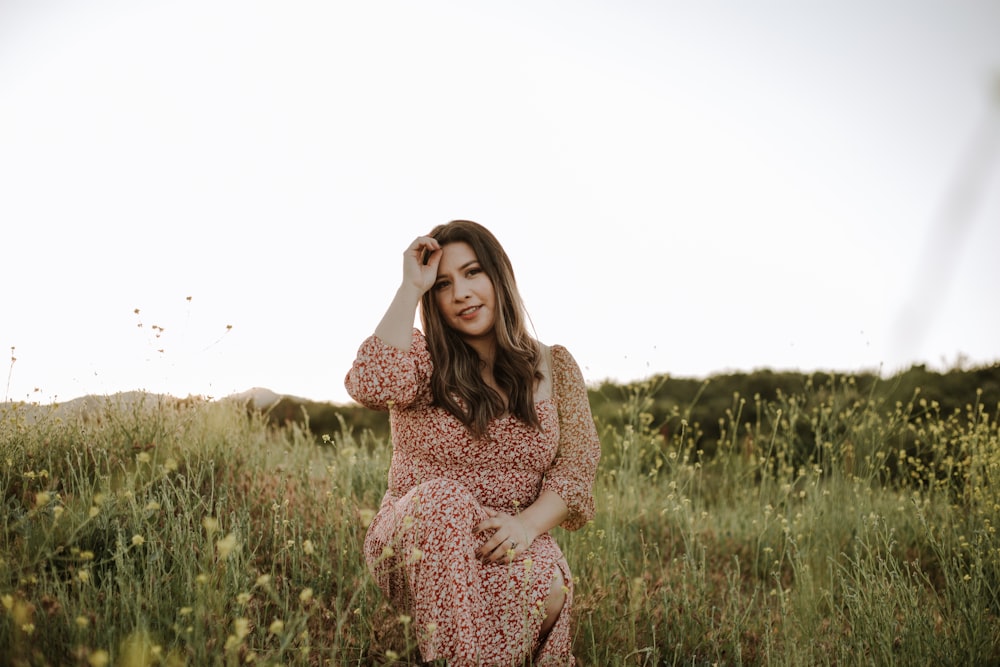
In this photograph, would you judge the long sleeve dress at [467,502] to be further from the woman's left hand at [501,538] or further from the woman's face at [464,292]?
the woman's face at [464,292]

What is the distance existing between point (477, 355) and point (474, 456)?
1.52ft

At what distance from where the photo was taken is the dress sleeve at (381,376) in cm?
274

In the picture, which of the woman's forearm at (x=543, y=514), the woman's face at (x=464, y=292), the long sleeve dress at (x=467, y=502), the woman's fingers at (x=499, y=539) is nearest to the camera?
the long sleeve dress at (x=467, y=502)

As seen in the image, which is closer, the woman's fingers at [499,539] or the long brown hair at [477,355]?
the woman's fingers at [499,539]

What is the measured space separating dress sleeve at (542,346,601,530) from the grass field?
431 mm

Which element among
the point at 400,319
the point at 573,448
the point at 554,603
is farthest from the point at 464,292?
the point at 554,603

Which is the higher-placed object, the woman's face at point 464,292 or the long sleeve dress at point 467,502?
the woman's face at point 464,292

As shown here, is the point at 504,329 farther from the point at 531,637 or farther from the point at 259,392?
the point at 259,392

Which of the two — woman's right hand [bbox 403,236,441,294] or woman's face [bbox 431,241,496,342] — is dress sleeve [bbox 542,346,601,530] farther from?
woman's right hand [bbox 403,236,441,294]

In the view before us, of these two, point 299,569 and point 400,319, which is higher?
point 400,319

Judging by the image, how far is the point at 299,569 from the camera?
2.96m

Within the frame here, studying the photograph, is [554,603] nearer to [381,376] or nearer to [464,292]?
[381,376]

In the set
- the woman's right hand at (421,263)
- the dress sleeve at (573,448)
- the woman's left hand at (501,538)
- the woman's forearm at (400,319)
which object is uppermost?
the woman's right hand at (421,263)

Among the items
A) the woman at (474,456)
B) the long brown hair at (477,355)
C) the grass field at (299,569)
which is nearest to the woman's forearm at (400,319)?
the woman at (474,456)
